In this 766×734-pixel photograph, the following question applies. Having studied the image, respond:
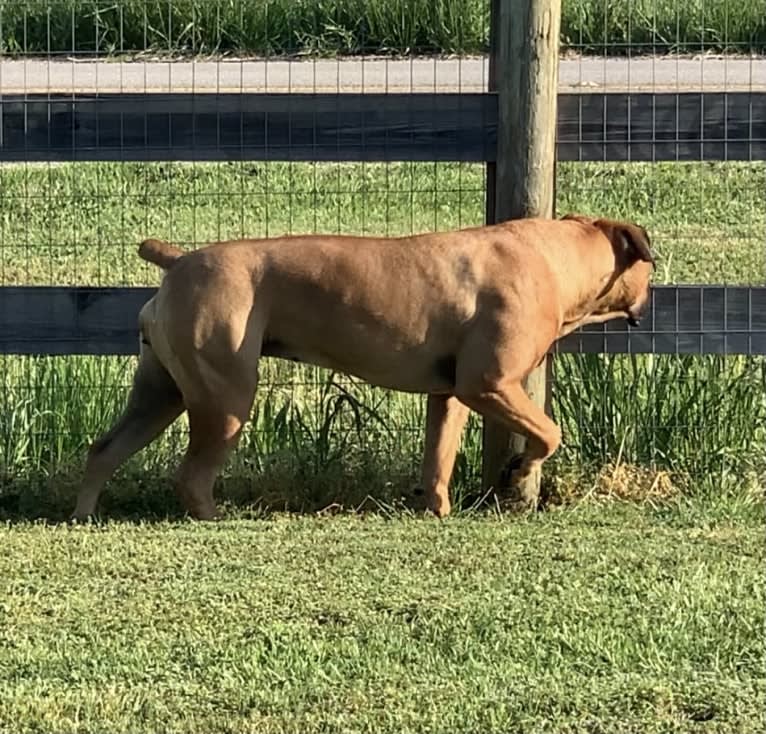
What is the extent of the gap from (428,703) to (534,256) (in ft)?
8.98

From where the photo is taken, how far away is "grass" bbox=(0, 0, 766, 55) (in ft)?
36.3

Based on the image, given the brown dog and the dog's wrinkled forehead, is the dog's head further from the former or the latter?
the brown dog

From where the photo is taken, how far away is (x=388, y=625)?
17.8 ft

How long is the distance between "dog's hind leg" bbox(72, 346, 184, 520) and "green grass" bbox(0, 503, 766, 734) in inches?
15.2

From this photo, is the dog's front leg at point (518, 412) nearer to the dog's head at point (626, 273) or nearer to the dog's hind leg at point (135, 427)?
the dog's head at point (626, 273)

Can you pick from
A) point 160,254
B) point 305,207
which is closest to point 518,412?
point 160,254

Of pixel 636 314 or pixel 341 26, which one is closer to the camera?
pixel 636 314

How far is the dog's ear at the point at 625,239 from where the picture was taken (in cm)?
743

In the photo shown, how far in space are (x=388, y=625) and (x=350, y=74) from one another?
29.8 ft

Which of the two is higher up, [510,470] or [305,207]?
[305,207]

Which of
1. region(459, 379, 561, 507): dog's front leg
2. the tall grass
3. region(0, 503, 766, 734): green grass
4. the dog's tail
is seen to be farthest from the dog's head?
the dog's tail

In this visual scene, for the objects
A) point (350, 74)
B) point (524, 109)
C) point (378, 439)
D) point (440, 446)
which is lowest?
point (378, 439)

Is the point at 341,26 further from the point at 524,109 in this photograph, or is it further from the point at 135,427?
the point at 135,427

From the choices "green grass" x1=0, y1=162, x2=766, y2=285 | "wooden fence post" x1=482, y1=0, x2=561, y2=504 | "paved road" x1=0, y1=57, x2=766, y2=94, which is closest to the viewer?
"wooden fence post" x1=482, y1=0, x2=561, y2=504
